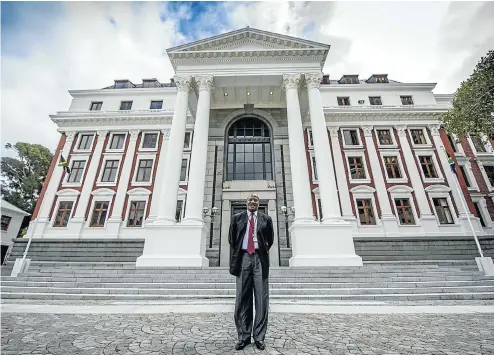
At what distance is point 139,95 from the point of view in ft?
78.0

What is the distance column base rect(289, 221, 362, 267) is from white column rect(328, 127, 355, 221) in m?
7.98

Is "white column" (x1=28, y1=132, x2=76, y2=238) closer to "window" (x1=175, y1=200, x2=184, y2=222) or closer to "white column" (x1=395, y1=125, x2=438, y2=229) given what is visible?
"window" (x1=175, y1=200, x2=184, y2=222)

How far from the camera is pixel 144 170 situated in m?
20.9

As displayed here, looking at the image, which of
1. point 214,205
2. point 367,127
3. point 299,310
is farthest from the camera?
point 367,127

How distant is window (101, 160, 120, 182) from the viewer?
2062 cm

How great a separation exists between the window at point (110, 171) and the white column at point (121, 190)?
780 millimetres

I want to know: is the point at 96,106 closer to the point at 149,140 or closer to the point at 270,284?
the point at 149,140

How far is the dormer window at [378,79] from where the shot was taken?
79.9 ft

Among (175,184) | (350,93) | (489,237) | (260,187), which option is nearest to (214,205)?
(260,187)

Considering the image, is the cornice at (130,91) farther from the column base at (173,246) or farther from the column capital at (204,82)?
the column base at (173,246)

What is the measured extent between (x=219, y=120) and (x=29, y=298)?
48.3 ft

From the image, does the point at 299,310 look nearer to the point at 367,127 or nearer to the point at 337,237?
the point at 337,237

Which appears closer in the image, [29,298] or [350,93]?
[29,298]

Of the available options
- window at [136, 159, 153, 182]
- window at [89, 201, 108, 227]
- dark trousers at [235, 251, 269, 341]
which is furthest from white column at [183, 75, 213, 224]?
window at [89, 201, 108, 227]
